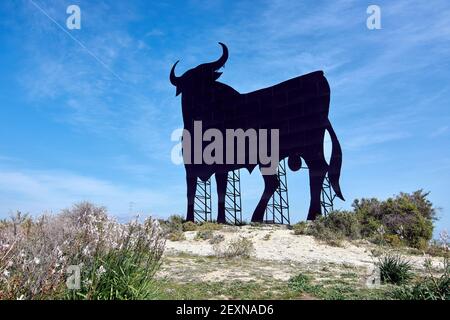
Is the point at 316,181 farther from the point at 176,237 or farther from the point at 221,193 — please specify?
the point at 176,237

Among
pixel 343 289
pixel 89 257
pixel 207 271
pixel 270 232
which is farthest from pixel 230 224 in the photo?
pixel 89 257

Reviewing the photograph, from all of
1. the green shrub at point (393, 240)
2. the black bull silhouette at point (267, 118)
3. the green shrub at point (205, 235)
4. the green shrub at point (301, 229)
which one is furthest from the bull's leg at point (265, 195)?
the green shrub at point (393, 240)

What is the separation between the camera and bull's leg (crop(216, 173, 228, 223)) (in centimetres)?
2254

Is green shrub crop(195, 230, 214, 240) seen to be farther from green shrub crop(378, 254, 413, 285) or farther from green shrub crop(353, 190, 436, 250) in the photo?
green shrub crop(378, 254, 413, 285)

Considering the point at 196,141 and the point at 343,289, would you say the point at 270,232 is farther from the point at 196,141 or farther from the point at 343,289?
the point at 343,289

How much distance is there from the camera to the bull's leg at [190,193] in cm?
2350

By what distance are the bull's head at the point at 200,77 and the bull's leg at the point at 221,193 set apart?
5232 millimetres

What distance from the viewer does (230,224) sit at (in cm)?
2270

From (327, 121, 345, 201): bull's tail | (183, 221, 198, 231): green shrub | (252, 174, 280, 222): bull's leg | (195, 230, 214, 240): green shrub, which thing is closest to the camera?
(195, 230, 214, 240): green shrub

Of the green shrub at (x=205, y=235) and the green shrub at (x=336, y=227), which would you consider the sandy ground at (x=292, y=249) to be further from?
the green shrub at (x=336, y=227)

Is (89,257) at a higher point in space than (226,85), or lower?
lower

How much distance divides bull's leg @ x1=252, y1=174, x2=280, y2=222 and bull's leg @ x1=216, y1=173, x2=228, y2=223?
89.4 inches

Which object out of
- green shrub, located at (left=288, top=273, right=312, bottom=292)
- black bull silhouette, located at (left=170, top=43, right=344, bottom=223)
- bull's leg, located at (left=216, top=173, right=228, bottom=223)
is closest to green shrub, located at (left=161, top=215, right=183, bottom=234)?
black bull silhouette, located at (left=170, top=43, right=344, bottom=223)

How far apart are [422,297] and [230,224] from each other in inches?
638
